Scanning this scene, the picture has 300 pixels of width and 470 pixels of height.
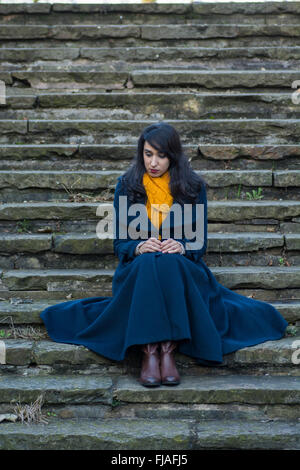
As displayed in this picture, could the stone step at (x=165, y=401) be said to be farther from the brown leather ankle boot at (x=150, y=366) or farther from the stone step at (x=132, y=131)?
the stone step at (x=132, y=131)

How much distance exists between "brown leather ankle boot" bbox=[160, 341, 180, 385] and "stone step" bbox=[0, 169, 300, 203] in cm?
153

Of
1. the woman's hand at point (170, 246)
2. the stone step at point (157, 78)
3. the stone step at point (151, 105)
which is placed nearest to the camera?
the woman's hand at point (170, 246)

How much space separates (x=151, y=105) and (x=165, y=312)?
2448 millimetres

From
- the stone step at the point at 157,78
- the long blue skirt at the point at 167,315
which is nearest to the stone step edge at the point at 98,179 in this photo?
the long blue skirt at the point at 167,315

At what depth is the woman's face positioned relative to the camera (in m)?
3.12

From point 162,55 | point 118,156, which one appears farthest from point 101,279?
point 162,55

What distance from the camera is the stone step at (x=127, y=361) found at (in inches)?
114

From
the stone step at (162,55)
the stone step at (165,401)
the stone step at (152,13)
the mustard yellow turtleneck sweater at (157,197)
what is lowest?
the stone step at (165,401)

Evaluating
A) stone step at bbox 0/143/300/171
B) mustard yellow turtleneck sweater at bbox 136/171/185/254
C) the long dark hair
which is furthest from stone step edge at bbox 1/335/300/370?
stone step at bbox 0/143/300/171

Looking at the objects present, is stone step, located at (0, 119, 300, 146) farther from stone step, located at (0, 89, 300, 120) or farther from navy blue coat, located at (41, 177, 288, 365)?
navy blue coat, located at (41, 177, 288, 365)

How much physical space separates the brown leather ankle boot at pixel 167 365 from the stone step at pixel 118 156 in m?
1.83

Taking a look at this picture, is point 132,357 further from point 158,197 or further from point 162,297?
point 158,197

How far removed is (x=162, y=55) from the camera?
16.9ft
